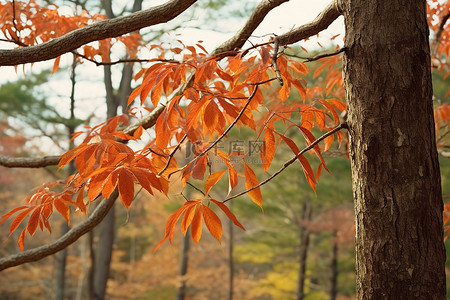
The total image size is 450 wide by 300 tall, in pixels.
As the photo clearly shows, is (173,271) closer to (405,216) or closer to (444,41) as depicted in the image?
(444,41)

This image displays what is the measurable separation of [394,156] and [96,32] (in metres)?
0.86

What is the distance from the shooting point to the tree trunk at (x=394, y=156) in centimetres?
90

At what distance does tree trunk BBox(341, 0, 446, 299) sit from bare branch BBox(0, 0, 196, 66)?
510 mm

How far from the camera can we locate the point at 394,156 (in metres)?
0.92

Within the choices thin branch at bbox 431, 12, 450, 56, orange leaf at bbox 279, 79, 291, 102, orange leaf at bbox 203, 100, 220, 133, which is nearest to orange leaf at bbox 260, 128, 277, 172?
orange leaf at bbox 203, 100, 220, 133

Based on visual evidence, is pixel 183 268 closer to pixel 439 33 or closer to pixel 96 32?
pixel 439 33

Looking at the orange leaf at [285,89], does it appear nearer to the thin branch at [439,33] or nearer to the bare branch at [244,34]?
the bare branch at [244,34]

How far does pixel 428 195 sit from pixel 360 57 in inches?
14.7

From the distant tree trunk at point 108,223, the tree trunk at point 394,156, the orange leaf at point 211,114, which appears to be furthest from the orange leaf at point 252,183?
the distant tree trunk at point 108,223

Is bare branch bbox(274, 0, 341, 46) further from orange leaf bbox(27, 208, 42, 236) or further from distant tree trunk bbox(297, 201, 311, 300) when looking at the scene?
distant tree trunk bbox(297, 201, 311, 300)

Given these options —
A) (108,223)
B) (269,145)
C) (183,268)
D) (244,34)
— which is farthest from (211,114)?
(183,268)

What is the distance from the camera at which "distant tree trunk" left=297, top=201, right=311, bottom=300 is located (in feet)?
26.9

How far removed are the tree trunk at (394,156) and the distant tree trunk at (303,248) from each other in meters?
7.51

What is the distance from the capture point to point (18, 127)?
Result: 308 inches
